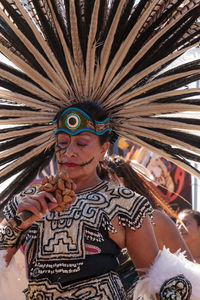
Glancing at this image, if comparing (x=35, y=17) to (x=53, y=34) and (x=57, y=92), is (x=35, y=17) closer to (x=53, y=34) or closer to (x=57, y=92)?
(x=53, y=34)

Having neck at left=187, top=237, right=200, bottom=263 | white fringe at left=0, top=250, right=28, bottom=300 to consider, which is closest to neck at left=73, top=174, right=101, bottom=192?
white fringe at left=0, top=250, right=28, bottom=300

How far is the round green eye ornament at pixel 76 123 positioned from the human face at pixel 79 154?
0.10ft

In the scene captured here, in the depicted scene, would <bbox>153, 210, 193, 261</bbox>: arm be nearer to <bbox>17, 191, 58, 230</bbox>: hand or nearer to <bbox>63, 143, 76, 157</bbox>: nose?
<bbox>63, 143, 76, 157</bbox>: nose

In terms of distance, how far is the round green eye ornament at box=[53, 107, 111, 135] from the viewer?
3498 mm

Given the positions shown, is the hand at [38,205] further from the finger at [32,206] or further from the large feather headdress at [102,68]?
the large feather headdress at [102,68]

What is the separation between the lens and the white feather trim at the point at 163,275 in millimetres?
3129

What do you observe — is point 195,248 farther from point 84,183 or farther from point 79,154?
point 79,154

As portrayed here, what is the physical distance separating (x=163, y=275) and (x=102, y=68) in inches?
55.2

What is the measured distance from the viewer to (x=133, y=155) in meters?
8.05

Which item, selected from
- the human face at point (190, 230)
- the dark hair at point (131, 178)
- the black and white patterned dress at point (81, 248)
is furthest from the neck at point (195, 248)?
the black and white patterned dress at point (81, 248)

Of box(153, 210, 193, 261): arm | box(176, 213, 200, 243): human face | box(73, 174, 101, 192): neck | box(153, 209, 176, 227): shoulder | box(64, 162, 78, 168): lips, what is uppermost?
box(64, 162, 78, 168): lips

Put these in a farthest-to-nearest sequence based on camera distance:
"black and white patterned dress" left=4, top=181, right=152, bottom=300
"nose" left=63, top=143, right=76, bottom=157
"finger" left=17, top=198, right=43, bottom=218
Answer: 1. "nose" left=63, top=143, right=76, bottom=157
2. "black and white patterned dress" left=4, top=181, right=152, bottom=300
3. "finger" left=17, top=198, right=43, bottom=218

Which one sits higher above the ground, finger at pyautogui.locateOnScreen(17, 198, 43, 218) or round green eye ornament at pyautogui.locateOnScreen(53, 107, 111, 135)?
round green eye ornament at pyautogui.locateOnScreen(53, 107, 111, 135)

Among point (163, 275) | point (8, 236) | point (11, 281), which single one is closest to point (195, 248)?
point (163, 275)
